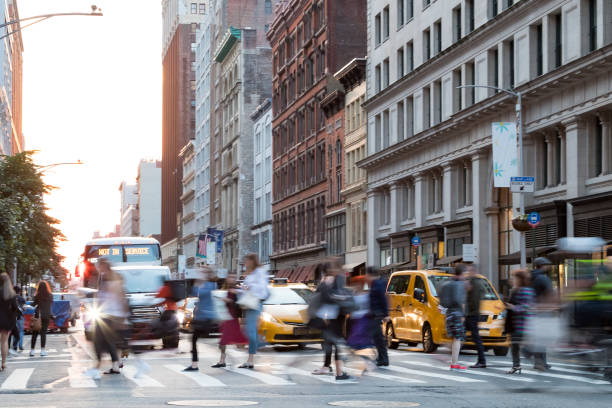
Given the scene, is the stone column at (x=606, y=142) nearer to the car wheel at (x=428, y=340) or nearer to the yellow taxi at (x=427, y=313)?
the yellow taxi at (x=427, y=313)

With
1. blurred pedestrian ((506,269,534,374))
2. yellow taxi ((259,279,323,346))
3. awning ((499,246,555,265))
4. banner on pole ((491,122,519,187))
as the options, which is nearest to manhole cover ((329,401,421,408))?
blurred pedestrian ((506,269,534,374))

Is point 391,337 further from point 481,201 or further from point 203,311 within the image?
point 481,201

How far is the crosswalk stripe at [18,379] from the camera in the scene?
16.7 metres

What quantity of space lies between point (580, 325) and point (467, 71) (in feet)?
114

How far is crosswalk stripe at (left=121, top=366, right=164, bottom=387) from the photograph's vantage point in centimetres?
1686

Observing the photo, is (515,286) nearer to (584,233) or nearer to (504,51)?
(584,233)

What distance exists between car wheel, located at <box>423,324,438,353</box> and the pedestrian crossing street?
1321 mm

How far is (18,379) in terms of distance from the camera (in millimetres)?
18453

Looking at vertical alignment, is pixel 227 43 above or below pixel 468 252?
above

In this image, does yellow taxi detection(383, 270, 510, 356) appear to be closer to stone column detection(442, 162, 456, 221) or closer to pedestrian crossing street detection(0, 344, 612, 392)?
pedestrian crossing street detection(0, 344, 612, 392)

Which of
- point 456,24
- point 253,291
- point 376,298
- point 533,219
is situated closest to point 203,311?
point 253,291

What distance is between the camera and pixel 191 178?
144250mm

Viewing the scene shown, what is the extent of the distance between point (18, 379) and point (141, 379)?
7.34ft

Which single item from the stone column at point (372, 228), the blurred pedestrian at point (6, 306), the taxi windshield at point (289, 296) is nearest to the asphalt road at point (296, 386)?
the blurred pedestrian at point (6, 306)
